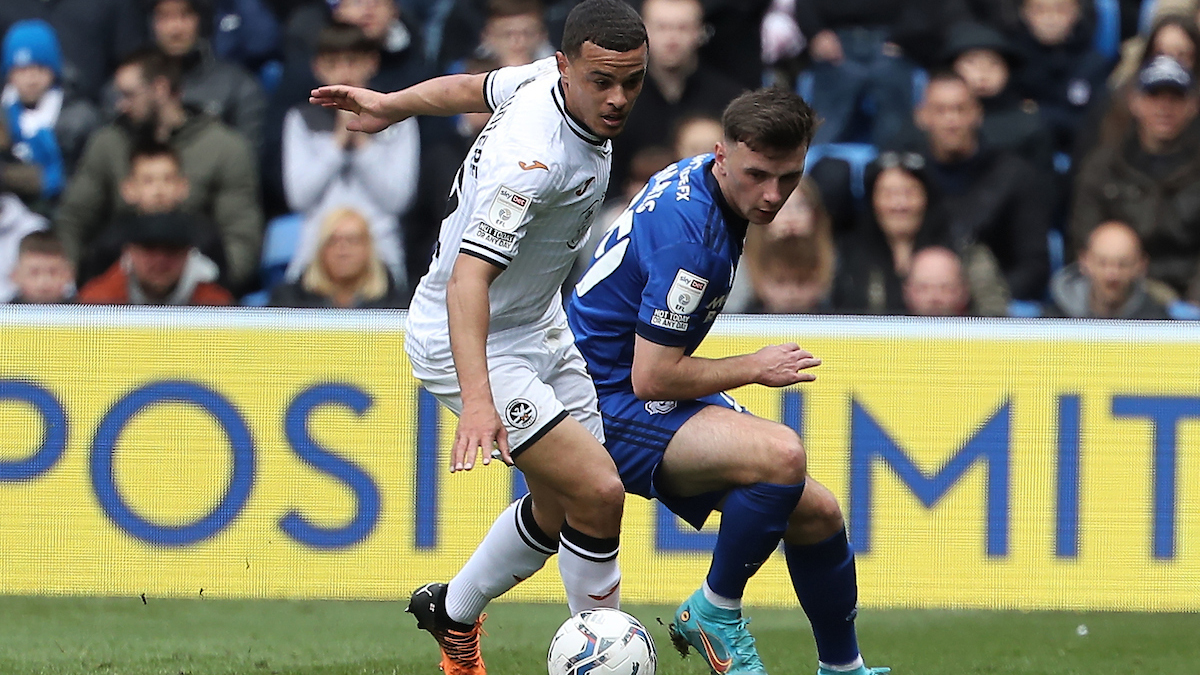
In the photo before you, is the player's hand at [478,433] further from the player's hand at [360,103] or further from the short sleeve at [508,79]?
the player's hand at [360,103]

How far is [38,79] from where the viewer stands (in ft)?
29.8

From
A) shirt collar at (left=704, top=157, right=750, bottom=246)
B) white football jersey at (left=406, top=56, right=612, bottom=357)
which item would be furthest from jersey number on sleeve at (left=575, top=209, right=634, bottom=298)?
shirt collar at (left=704, top=157, right=750, bottom=246)

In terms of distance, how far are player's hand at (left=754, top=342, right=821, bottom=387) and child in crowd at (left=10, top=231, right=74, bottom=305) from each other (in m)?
5.00

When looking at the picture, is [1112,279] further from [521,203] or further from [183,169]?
[183,169]

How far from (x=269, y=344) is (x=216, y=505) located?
0.74 metres

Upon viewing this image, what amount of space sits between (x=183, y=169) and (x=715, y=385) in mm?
4846

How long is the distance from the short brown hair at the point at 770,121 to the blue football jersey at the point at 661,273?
0.83 feet

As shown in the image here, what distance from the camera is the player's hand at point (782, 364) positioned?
14.9ft

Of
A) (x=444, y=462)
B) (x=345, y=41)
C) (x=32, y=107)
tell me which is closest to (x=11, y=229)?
(x=32, y=107)

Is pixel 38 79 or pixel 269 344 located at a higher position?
pixel 38 79

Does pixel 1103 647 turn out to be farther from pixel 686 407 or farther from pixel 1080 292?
pixel 1080 292

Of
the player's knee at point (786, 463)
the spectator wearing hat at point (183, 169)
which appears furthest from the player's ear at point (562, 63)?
the spectator wearing hat at point (183, 169)

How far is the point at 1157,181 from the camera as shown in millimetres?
8375

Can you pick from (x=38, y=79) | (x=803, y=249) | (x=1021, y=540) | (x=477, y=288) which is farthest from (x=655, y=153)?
(x=477, y=288)
